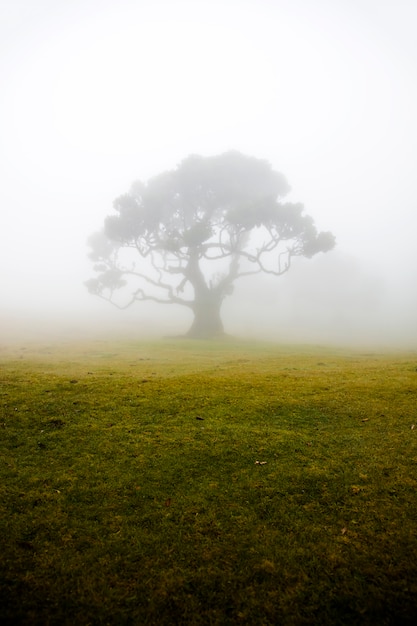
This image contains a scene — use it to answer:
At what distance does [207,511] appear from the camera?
4.45 metres

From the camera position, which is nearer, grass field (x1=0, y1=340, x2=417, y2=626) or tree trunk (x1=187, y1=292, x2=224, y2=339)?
grass field (x1=0, y1=340, x2=417, y2=626)

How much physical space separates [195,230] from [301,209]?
13.1 metres

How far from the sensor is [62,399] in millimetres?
7941

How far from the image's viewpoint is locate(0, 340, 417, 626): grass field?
328 cm

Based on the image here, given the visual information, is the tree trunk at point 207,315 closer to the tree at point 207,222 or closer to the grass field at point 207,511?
the tree at point 207,222

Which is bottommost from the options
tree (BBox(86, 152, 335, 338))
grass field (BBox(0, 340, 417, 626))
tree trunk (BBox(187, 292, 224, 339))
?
grass field (BBox(0, 340, 417, 626))

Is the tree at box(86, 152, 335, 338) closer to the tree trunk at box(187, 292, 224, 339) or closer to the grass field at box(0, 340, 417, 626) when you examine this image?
the tree trunk at box(187, 292, 224, 339)

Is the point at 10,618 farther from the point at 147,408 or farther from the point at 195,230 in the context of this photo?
the point at 195,230

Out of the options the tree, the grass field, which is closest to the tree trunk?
the tree

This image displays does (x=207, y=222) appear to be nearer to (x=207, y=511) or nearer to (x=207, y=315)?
(x=207, y=315)

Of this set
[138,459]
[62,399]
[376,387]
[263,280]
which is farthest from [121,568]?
[263,280]

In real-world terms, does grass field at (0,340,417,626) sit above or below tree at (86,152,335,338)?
below

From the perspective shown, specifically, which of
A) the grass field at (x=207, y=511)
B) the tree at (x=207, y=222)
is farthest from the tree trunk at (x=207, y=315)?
the grass field at (x=207, y=511)

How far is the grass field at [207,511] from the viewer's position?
3279mm
